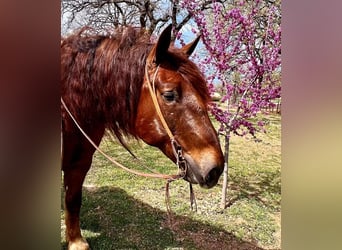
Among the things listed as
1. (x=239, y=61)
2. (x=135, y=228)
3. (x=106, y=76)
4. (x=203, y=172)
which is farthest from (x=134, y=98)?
(x=135, y=228)

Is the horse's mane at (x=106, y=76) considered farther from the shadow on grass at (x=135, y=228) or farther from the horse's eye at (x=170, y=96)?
the shadow on grass at (x=135, y=228)

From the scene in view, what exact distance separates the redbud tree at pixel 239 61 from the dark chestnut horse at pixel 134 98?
0.19 metres

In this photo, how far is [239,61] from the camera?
1.22 meters

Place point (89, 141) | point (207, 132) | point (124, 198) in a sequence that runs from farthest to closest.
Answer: point (124, 198)
point (89, 141)
point (207, 132)

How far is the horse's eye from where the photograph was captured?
974mm

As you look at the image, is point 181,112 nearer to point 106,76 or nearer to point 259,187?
point 106,76

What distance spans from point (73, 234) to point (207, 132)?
725mm
